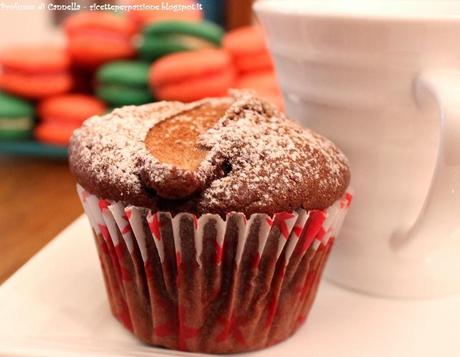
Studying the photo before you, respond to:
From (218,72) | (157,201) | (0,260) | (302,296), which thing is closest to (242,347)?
(302,296)

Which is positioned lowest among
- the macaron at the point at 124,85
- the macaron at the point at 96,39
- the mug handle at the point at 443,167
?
the macaron at the point at 124,85

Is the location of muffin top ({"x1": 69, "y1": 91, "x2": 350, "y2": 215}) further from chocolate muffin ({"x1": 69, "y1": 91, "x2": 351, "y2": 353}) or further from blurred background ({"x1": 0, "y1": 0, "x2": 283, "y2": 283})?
blurred background ({"x1": 0, "y1": 0, "x2": 283, "y2": 283})

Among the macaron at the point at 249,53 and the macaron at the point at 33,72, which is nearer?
the macaron at the point at 33,72

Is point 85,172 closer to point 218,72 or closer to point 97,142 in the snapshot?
point 97,142

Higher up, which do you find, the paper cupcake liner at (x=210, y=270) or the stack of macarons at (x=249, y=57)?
the paper cupcake liner at (x=210, y=270)

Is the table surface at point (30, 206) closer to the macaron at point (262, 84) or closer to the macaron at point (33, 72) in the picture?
the macaron at point (33, 72)

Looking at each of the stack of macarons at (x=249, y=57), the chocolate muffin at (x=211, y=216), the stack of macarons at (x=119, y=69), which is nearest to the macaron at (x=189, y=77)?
the stack of macarons at (x=119, y=69)
